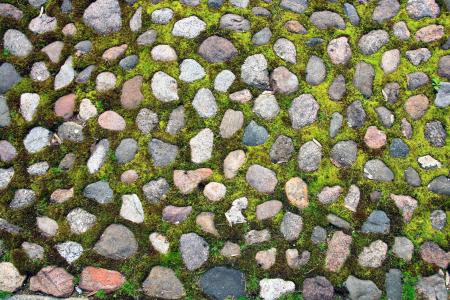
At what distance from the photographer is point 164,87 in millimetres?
3748

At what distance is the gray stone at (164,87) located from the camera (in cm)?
373

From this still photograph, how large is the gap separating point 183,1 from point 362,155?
175cm

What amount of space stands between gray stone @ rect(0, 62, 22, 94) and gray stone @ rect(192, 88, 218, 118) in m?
1.30

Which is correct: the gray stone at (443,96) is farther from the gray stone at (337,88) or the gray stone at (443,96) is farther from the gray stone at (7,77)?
the gray stone at (7,77)

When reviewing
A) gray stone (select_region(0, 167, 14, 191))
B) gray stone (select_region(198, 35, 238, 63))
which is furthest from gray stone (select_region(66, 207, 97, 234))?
gray stone (select_region(198, 35, 238, 63))

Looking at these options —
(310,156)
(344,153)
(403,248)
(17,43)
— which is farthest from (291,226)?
(17,43)

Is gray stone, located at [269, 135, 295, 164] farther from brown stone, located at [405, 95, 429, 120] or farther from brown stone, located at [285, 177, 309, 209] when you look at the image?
brown stone, located at [405, 95, 429, 120]

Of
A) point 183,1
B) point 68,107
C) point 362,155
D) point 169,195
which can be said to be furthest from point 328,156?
point 68,107

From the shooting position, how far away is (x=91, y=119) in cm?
371

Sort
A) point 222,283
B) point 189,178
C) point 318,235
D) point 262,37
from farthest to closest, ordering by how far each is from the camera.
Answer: point 262,37 < point 189,178 < point 318,235 < point 222,283

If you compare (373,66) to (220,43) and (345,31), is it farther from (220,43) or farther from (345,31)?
(220,43)

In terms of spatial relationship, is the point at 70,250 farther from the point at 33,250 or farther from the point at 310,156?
the point at 310,156

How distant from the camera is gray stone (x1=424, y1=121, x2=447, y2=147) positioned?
3682 mm

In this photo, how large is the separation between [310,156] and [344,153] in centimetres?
23
